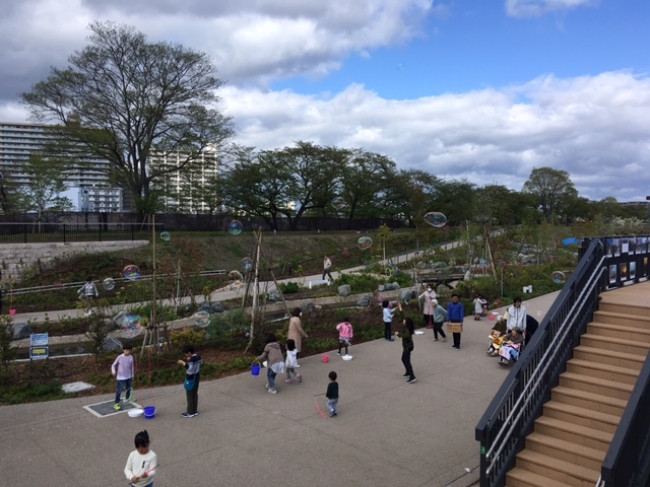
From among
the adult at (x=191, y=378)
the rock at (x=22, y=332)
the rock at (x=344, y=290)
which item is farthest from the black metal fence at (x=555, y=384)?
the rock at (x=22, y=332)

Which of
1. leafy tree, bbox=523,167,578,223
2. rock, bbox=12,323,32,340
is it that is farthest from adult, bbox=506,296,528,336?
leafy tree, bbox=523,167,578,223


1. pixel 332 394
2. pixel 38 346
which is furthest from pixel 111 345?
pixel 332 394

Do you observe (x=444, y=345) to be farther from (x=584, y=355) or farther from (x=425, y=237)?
(x=425, y=237)

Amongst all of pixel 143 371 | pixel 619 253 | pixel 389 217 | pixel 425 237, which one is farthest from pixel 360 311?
pixel 389 217

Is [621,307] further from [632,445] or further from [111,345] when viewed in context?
[111,345]

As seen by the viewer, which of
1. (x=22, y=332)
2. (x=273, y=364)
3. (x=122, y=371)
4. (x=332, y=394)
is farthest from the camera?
(x=22, y=332)

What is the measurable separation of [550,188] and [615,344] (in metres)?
71.1

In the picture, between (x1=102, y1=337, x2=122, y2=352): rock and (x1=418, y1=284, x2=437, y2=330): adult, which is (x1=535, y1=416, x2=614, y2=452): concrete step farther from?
(x1=102, y1=337, x2=122, y2=352): rock

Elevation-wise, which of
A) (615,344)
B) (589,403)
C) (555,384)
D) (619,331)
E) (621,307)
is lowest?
(589,403)

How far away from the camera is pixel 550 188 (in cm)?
7225

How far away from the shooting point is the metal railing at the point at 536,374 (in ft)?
20.1

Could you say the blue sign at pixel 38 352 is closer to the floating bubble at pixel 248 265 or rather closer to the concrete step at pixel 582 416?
the floating bubble at pixel 248 265

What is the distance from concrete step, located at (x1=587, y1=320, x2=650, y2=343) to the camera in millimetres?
7213

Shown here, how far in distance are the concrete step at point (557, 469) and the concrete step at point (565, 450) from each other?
0.05 metres
